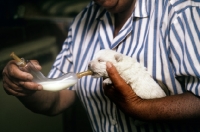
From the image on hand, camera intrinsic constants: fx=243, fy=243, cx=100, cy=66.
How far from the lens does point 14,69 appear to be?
701mm

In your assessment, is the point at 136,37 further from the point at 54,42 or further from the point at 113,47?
the point at 54,42

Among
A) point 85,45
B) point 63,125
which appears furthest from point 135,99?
point 63,125

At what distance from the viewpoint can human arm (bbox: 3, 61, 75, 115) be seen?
686 millimetres

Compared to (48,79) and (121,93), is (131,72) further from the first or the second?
(48,79)

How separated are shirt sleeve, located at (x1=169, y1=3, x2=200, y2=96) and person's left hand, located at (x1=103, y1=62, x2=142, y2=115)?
0.14 m

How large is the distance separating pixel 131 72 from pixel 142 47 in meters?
0.09

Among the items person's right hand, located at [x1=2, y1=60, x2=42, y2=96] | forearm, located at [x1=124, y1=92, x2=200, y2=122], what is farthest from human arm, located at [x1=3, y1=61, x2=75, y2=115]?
forearm, located at [x1=124, y1=92, x2=200, y2=122]

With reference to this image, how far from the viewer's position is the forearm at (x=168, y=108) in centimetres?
64

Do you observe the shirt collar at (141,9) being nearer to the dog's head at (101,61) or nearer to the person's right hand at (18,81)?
the dog's head at (101,61)

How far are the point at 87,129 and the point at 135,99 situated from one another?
2.94 feet

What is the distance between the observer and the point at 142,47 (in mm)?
718

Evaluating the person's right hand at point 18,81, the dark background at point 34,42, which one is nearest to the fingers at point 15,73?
Result: the person's right hand at point 18,81

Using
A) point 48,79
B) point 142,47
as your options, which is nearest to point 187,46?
point 142,47

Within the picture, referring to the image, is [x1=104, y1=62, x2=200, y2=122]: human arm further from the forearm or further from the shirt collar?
the shirt collar
